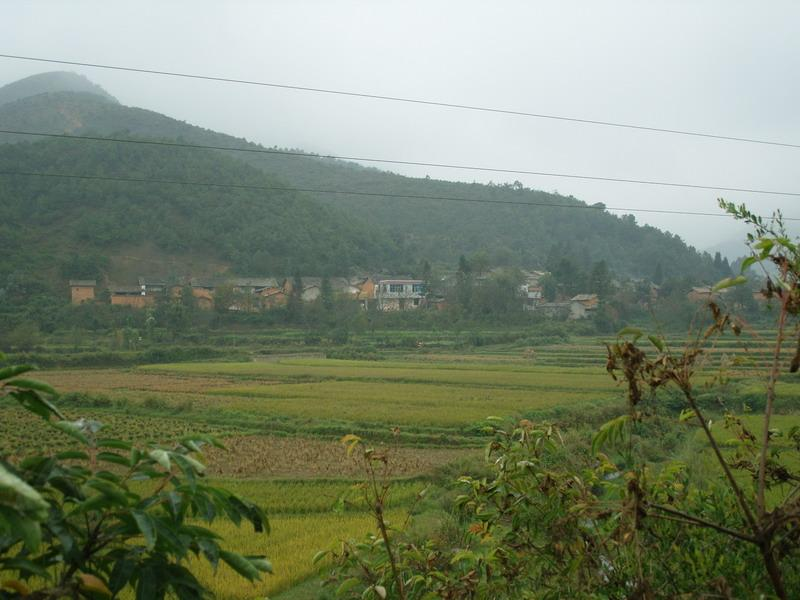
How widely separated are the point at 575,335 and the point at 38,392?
150ft

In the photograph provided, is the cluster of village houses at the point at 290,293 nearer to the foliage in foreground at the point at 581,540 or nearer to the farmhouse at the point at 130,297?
the farmhouse at the point at 130,297

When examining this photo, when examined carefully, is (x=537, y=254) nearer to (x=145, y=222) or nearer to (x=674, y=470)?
(x=145, y=222)

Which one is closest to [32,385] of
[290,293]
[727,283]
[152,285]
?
[727,283]

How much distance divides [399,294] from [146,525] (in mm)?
57707

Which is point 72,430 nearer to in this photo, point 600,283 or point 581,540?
point 581,540

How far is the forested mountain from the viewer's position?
41875mm

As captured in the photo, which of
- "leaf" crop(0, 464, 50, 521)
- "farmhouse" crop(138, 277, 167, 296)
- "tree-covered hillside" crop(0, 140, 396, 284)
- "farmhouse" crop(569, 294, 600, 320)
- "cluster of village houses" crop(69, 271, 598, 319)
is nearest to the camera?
"leaf" crop(0, 464, 50, 521)

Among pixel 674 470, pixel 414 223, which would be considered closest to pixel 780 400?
pixel 674 470

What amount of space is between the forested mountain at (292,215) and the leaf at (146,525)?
125 ft

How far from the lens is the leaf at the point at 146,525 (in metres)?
1.40

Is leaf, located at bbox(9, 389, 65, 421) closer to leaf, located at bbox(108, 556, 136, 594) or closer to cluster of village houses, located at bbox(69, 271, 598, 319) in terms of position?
leaf, located at bbox(108, 556, 136, 594)

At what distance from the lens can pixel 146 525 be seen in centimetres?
146

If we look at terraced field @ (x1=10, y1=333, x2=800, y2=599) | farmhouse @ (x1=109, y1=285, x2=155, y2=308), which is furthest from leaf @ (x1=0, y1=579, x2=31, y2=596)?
farmhouse @ (x1=109, y1=285, x2=155, y2=308)

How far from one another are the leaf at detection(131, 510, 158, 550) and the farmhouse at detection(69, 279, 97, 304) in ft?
116
